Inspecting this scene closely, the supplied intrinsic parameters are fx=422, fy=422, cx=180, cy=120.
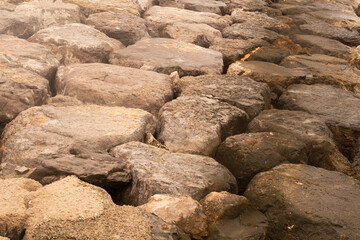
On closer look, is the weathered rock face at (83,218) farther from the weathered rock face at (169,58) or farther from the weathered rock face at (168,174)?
the weathered rock face at (169,58)

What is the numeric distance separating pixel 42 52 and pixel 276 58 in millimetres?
2113

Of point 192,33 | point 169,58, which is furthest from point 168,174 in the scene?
point 192,33

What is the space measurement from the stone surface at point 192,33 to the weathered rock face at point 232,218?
2620mm

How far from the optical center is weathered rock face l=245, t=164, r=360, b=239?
171cm

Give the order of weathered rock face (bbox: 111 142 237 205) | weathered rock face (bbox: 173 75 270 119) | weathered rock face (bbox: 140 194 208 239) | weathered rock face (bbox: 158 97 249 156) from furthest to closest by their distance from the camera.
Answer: weathered rock face (bbox: 173 75 270 119) < weathered rock face (bbox: 158 97 249 156) < weathered rock face (bbox: 111 142 237 205) < weathered rock face (bbox: 140 194 208 239)

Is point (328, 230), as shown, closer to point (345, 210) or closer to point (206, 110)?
point (345, 210)

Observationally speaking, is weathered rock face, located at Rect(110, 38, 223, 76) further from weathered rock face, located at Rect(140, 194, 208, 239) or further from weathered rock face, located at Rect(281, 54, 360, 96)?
weathered rock face, located at Rect(140, 194, 208, 239)

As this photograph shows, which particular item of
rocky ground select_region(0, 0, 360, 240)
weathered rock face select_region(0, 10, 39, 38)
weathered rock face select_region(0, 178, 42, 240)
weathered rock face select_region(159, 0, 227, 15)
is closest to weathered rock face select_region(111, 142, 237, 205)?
rocky ground select_region(0, 0, 360, 240)

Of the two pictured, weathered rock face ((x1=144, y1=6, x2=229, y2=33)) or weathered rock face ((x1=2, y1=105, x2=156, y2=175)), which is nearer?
weathered rock face ((x1=2, y1=105, x2=156, y2=175))

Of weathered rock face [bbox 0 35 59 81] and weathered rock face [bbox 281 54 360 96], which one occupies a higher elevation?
weathered rock face [bbox 0 35 59 81]

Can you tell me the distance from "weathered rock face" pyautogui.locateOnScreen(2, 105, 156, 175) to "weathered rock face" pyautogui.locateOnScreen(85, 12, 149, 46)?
5.26 feet

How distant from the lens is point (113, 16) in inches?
167

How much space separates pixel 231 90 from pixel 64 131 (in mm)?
1251

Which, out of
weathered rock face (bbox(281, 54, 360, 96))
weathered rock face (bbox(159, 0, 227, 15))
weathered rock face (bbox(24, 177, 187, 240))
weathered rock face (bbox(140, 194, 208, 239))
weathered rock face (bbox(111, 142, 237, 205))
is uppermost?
weathered rock face (bbox(24, 177, 187, 240))
